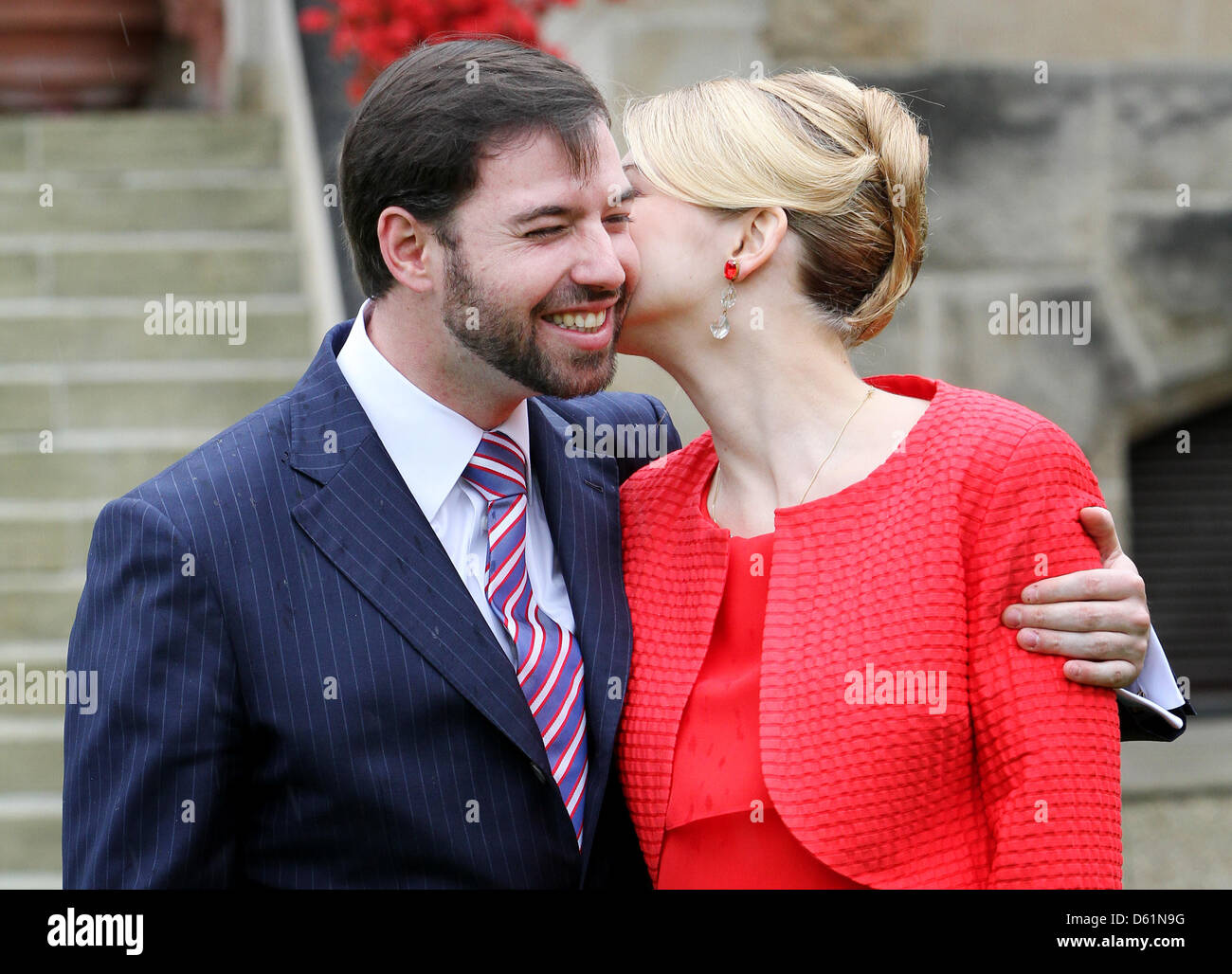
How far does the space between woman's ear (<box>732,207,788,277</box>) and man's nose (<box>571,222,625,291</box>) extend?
0.21 m

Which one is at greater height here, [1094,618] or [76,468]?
[76,468]

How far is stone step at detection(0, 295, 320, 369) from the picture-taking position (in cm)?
550

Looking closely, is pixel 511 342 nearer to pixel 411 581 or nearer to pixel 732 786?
pixel 411 581

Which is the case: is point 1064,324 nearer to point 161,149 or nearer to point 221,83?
point 161,149

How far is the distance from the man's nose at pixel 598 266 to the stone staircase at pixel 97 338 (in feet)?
9.55

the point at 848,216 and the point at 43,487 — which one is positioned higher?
the point at 43,487

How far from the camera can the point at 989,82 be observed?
4402mm

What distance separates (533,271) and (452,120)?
0.28m

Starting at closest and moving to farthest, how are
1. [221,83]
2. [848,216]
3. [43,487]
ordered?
[848,216] < [43,487] < [221,83]

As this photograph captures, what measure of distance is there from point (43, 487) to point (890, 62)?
127 inches

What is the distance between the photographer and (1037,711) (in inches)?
80.0

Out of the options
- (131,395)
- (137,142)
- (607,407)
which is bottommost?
(607,407)

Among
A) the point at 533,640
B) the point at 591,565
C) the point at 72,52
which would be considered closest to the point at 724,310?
the point at 591,565
